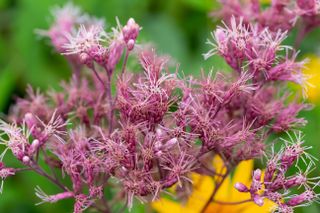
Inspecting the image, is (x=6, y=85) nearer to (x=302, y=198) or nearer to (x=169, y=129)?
(x=169, y=129)

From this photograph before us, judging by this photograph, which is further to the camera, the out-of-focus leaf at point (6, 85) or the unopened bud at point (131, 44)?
the out-of-focus leaf at point (6, 85)

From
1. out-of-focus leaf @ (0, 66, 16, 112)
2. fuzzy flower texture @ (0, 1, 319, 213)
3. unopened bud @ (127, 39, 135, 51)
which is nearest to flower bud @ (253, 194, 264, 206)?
fuzzy flower texture @ (0, 1, 319, 213)

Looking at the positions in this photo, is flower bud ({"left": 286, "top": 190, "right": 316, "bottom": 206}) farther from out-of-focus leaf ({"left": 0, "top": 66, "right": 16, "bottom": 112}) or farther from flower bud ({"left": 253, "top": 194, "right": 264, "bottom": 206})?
out-of-focus leaf ({"left": 0, "top": 66, "right": 16, "bottom": 112})

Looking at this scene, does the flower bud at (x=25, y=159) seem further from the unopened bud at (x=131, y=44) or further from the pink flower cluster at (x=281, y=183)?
the pink flower cluster at (x=281, y=183)

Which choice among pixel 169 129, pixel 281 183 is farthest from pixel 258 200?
pixel 169 129

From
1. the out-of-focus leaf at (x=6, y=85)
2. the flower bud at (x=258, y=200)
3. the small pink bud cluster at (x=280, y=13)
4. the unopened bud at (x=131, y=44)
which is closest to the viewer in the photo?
the flower bud at (x=258, y=200)

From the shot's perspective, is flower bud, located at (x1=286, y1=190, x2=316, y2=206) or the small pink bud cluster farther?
the small pink bud cluster

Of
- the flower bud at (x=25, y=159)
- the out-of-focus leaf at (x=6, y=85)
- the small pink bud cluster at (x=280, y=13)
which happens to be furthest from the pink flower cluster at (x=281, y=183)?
the out-of-focus leaf at (x=6, y=85)

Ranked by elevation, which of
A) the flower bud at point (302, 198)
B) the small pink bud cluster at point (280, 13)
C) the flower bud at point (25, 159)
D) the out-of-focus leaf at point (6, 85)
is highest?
the small pink bud cluster at point (280, 13)
